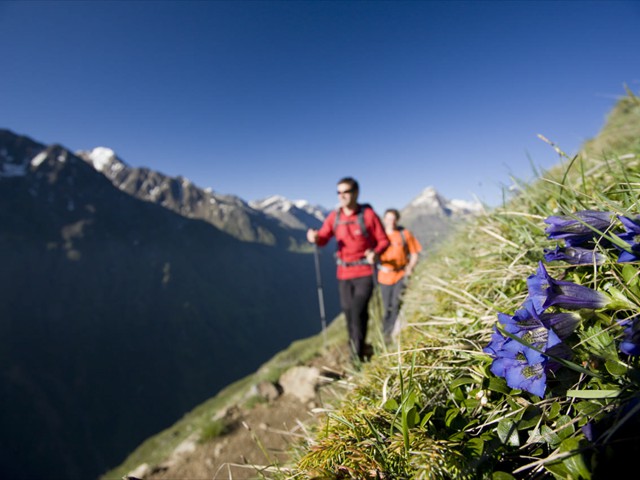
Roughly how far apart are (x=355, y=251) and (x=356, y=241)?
188mm

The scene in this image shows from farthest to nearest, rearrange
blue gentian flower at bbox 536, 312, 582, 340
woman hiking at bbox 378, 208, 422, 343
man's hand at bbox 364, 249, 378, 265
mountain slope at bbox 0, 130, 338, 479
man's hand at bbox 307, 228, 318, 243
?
mountain slope at bbox 0, 130, 338, 479
woman hiking at bbox 378, 208, 422, 343
man's hand at bbox 307, 228, 318, 243
man's hand at bbox 364, 249, 378, 265
blue gentian flower at bbox 536, 312, 582, 340

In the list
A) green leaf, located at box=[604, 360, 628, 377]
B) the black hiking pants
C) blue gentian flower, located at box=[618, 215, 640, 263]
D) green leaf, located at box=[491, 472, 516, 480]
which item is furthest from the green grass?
the black hiking pants

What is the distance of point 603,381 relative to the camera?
2.97 feet

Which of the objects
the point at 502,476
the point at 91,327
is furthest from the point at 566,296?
the point at 91,327

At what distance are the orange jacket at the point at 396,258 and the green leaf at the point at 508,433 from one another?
6378mm

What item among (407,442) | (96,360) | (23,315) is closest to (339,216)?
(407,442)

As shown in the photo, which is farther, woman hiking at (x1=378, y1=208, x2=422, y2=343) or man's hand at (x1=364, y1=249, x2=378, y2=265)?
woman hiking at (x1=378, y1=208, x2=422, y2=343)

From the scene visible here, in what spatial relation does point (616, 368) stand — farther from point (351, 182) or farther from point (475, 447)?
point (351, 182)

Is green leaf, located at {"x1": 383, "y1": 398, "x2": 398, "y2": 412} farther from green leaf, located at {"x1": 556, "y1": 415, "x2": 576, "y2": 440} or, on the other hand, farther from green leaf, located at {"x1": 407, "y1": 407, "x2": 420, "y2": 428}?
green leaf, located at {"x1": 556, "y1": 415, "x2": 576, "y2": 440}

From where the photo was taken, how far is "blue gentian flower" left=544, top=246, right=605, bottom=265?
3.80 feet

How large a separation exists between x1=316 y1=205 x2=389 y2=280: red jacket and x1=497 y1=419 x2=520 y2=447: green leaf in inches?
178

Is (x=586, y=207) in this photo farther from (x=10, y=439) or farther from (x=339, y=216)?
(x=10, y=439)

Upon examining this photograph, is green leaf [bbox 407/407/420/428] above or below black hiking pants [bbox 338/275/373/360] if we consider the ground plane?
above

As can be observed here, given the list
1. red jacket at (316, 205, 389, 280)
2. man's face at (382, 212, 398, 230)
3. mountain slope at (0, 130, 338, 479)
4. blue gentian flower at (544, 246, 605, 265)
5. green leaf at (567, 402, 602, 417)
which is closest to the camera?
green leaf at (567, 402, 602, 417)
